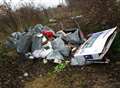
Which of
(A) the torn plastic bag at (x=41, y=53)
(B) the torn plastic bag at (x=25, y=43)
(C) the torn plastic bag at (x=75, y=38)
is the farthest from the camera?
(B) the torn plastic bag at (x=25, y=43)

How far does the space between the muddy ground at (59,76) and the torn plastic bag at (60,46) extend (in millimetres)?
398

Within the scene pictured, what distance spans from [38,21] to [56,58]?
3479mm

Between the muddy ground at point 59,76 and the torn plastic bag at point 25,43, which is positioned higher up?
the torn plastic bag at point 25,43

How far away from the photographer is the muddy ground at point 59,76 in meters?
5.28

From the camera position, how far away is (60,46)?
6734mm

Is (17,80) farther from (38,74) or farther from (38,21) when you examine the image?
(38,21)

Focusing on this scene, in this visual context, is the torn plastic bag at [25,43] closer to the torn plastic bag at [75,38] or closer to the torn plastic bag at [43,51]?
the torn plastic bag at [43,51]

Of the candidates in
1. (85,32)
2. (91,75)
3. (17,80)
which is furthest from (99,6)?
(17,80)

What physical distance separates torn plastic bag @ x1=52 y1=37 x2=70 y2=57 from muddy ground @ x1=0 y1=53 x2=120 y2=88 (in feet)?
1.31

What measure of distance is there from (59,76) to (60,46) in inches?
43.2

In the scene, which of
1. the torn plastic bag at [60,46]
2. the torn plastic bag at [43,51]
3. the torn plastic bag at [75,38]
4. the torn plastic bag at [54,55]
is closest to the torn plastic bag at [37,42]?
the torn plastic bag at [43,51]

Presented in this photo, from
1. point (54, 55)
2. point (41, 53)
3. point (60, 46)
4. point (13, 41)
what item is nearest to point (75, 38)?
point (60, 46)

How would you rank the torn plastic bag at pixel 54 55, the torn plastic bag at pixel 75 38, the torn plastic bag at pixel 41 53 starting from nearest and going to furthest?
the torn plastic bag at pixel 54 55 → the torn plastic bag at pixel 41 53 → the torn plastic bag at pixel 75 38

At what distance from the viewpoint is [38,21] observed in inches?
382
